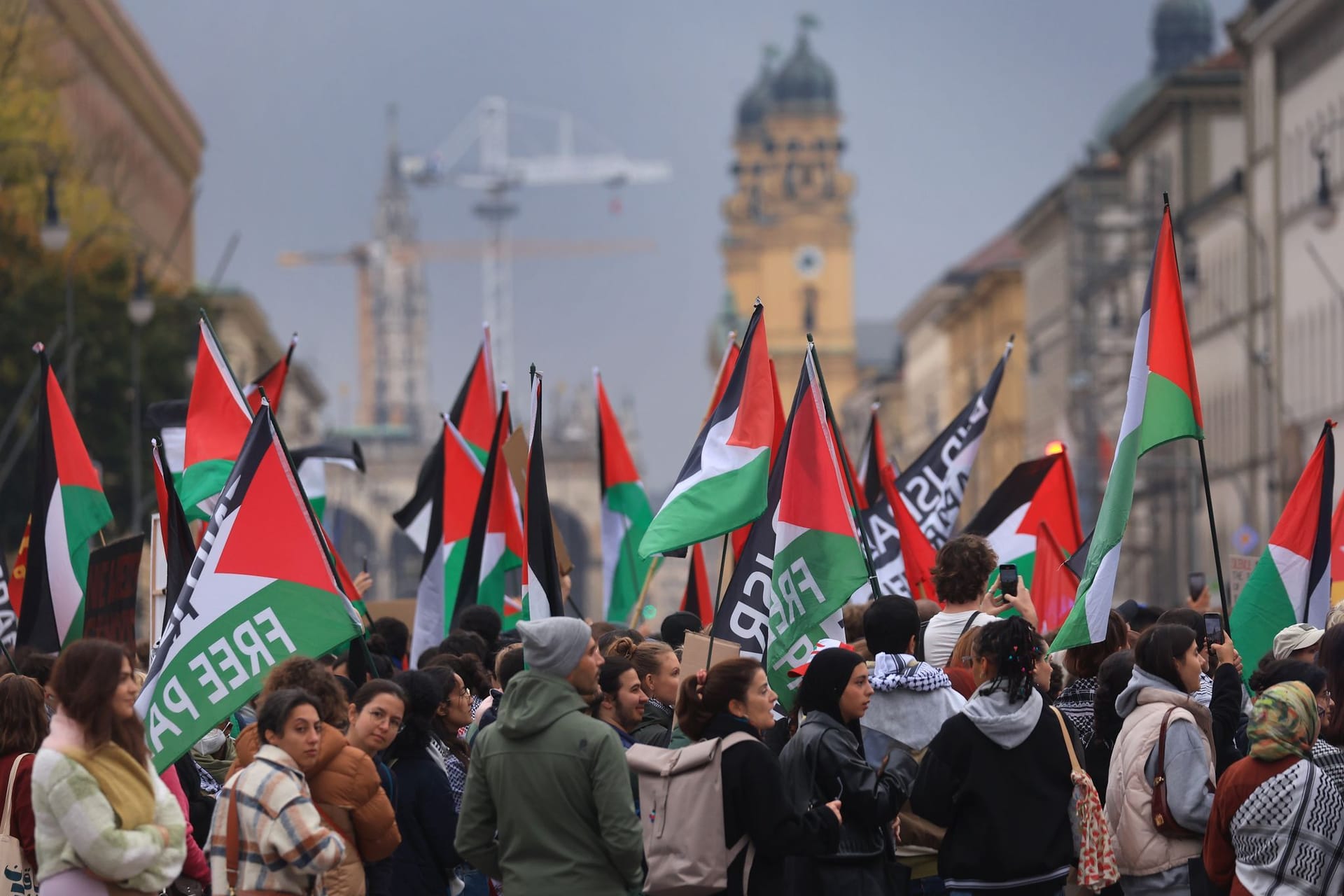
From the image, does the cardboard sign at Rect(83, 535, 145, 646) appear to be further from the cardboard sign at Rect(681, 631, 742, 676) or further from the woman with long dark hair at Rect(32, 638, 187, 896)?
the woman with long dark hair at Rect(32, 638, 187, 896)

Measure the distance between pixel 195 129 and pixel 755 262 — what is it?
9003 centimetres

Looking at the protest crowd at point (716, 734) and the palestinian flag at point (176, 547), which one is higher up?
the palestinian flag at point (176, 547)

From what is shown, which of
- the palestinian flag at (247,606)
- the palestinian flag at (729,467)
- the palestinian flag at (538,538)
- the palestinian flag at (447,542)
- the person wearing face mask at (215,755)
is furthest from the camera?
the palestinian flag at (447,542)

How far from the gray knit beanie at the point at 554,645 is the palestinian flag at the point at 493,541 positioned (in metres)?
6.37

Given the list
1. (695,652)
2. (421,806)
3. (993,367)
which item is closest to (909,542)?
(695,652)

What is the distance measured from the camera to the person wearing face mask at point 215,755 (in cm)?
1107

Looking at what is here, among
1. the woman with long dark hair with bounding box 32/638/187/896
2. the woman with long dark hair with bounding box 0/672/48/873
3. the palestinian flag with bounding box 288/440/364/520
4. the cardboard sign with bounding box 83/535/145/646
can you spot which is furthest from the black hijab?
the palestinian flag with bounding box 288/440/364/520

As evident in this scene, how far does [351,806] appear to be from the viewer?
28.7 feet

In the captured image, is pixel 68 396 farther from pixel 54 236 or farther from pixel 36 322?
pixel 54 236

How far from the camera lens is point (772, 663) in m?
9.99

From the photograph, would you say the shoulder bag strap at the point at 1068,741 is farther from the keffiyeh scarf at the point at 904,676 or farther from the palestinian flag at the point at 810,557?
the palestinian flag at the point at 810,557

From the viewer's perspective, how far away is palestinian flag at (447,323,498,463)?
18875 millimetres

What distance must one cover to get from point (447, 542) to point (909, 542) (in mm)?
3053

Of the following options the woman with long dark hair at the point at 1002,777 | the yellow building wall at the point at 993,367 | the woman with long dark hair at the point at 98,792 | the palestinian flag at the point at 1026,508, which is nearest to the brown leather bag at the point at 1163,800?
the woman with long dark hair at the point at 1002,777
